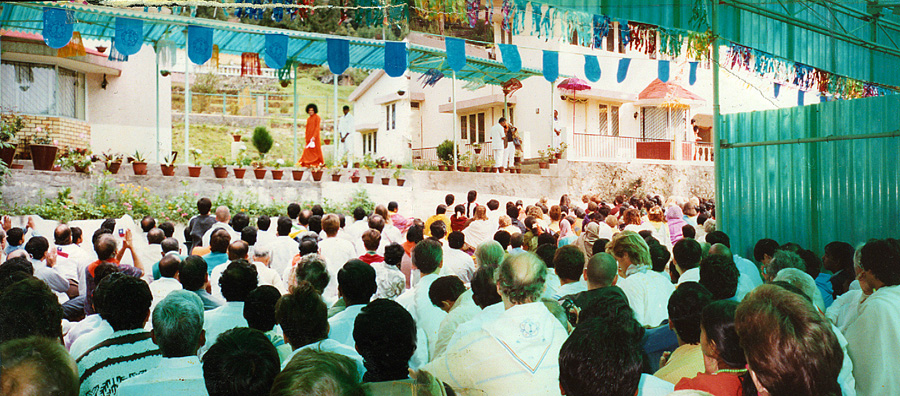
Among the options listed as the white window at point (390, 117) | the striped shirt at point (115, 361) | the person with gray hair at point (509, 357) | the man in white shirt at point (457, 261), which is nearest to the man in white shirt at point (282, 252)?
the man in white shirt at point (457, 261)

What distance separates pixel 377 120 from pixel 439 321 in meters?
23.3

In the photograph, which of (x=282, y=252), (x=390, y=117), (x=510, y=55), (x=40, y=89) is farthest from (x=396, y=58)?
(x=390, y=117)

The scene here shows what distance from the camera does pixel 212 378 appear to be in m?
1.90

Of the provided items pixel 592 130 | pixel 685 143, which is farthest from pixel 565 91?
pixel 685 143

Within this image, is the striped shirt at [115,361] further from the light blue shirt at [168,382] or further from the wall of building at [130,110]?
the wall of building at [130,110]

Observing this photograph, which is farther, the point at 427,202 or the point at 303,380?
the point at 427,202

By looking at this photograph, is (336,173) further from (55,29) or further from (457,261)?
(457,261)

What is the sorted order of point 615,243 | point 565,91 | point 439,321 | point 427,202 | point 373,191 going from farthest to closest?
point 565,91 → point 427,202 → point 373,191 → point 615,243 → point 439,321

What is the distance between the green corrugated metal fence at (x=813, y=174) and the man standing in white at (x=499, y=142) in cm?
887

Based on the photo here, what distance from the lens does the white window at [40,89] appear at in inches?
544

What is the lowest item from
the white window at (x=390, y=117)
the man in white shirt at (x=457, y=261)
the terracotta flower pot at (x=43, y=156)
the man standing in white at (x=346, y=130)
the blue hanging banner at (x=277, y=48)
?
the man in white shirt at (x=457, y=261)

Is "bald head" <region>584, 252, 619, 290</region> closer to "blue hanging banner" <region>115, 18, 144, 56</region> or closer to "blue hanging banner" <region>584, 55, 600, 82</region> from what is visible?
"blue hanging banner" <region>584, 55, 600, 82</region>

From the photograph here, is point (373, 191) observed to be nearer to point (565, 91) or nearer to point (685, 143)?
point (565, 91)

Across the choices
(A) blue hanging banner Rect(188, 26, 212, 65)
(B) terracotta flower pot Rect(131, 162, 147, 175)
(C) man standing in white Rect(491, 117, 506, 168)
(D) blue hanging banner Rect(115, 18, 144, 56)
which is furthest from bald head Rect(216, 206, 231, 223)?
(C) man standing in white Rect(491, 117, 506, 168)
